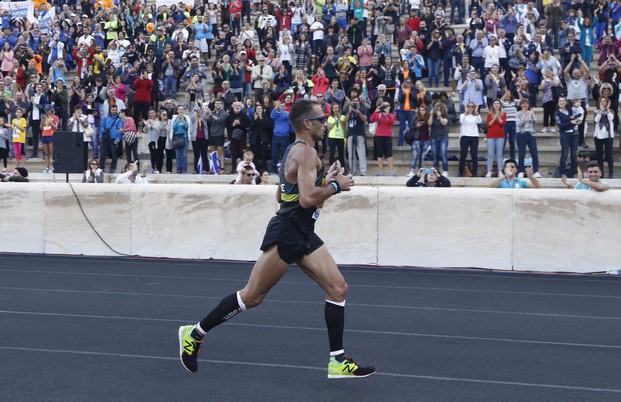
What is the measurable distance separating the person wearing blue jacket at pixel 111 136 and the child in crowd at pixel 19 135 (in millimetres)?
1969

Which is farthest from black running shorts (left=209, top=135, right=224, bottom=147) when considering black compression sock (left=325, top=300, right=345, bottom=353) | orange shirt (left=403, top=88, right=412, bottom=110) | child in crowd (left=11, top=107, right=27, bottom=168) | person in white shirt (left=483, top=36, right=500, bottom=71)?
black compression sock (left=325, top=300, right=345, bottom=353)

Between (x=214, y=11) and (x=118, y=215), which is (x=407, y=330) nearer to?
(x=118, y=215)

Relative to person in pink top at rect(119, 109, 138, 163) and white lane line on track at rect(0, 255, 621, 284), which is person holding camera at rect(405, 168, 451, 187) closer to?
white lane line on track at rect(0, 255, 621, 284)

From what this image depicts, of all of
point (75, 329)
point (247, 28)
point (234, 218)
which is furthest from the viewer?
point (247, 28)

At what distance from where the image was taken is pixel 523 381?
688 centimetres

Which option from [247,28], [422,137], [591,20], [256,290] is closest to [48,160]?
[247,28]

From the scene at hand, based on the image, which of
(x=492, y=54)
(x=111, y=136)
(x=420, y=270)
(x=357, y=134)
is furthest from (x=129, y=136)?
(x=420, y=270)

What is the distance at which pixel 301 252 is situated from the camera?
271 inches

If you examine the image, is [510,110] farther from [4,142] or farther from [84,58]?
[84,58]

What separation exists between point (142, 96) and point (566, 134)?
9.62 m

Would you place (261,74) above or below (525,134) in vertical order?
above

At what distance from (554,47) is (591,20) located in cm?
100

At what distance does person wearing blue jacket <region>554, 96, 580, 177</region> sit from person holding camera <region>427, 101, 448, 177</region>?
2103mm

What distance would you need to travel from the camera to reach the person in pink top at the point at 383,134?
20000 millimetres
